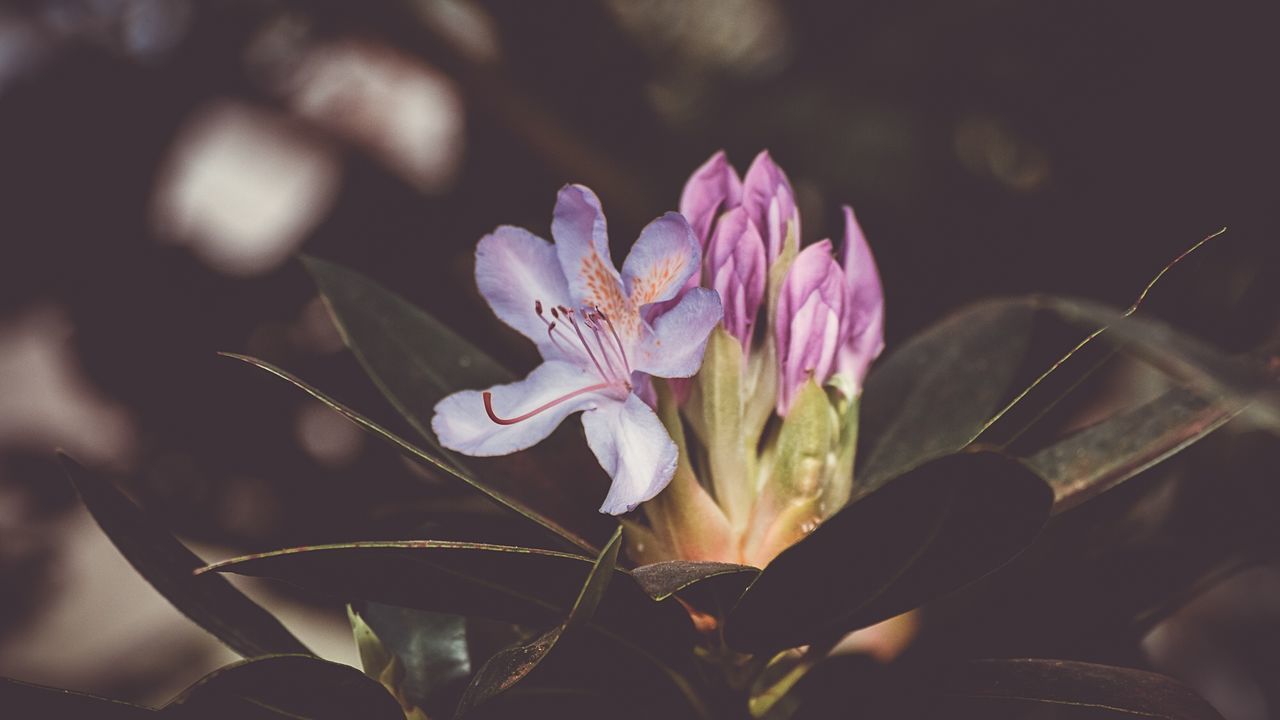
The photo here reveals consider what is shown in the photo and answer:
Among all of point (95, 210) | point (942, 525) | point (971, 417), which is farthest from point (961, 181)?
point (95, 210)

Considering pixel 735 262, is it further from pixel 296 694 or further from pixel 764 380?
pixel 296 694

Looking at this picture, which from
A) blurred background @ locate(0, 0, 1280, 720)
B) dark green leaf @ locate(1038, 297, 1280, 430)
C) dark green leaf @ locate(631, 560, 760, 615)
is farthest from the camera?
blurred background @ locate(0, 0, 1280, 720)

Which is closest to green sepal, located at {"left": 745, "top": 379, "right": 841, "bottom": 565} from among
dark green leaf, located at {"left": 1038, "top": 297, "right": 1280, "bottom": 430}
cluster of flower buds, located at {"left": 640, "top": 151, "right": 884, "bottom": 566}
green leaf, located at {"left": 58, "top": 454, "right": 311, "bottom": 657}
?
cluster of flower buds, located at {"left": 640, "top": 151, "right": 884, "bottom": 566}

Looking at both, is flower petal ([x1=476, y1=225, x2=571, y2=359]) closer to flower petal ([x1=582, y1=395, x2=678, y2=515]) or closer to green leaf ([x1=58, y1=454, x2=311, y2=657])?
flower petal ([x1=582, y1=395, x2=678, y2=515])

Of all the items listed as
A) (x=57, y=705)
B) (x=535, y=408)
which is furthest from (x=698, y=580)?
(x=57, y=705)

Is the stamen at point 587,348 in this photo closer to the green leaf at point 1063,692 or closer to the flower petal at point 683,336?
the flower petal at point 683,336

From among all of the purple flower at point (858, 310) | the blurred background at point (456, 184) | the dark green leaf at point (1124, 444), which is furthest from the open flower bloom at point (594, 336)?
the blurred background at point (456, 184)

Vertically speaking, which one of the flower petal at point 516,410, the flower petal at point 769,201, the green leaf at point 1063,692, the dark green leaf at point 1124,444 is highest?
the flower petal at point 769,201
